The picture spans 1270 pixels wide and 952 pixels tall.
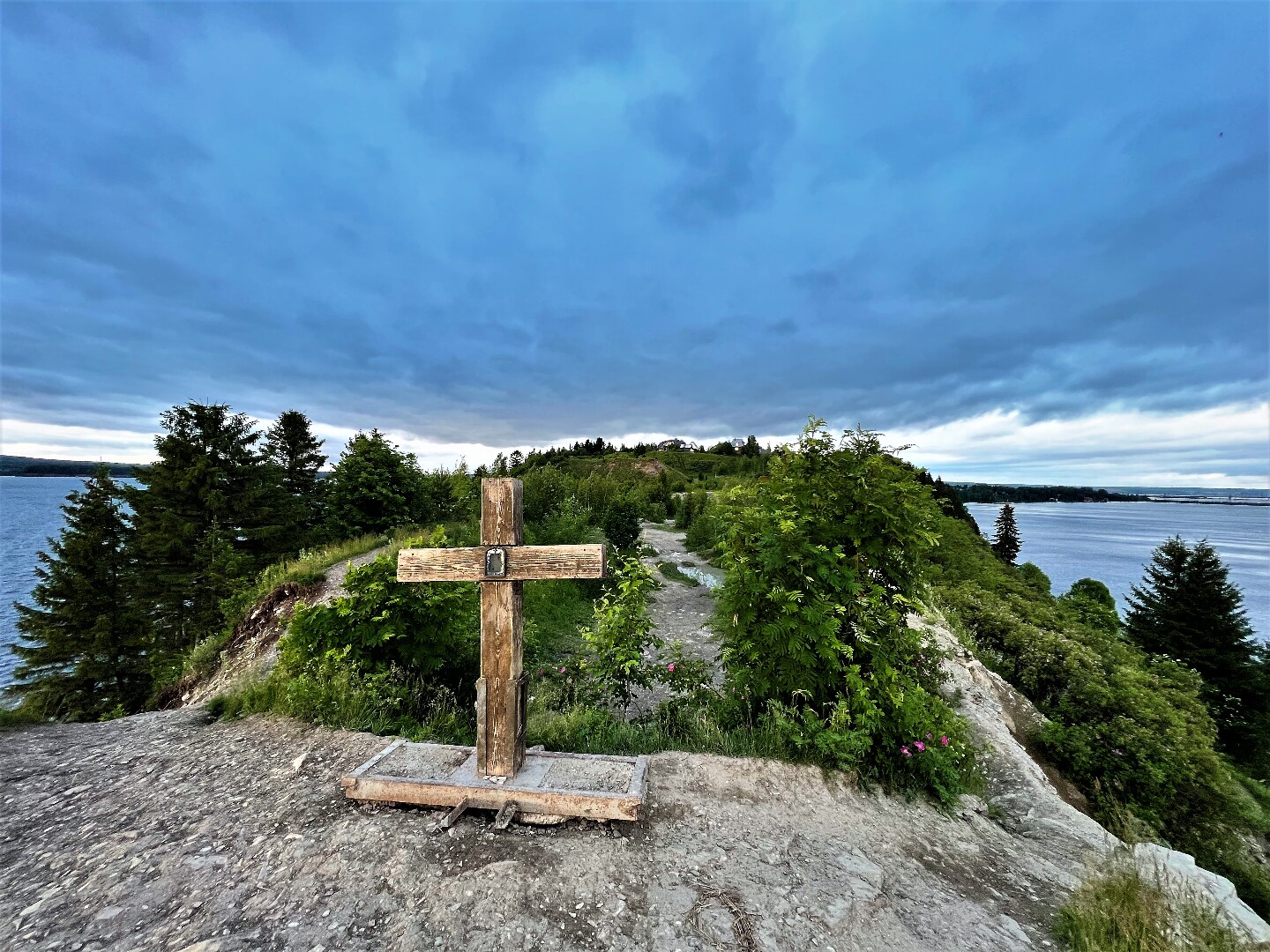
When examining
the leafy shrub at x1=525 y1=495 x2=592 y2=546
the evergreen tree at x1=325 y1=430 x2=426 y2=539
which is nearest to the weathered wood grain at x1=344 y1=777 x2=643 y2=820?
the leafy shrub at x1=525 y1=495 x2=592 y2=546

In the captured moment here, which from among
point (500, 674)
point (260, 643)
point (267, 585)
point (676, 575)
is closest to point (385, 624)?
point (500, 674)

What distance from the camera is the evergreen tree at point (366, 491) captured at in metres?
16.6

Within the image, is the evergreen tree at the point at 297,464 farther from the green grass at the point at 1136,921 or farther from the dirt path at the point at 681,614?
the green grass at the point at 1136,921

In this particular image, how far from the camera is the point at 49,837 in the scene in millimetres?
3525

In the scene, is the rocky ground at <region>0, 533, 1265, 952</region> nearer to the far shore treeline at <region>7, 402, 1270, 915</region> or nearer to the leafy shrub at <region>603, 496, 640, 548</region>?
the far shore treeline at <region>7, 402, 1270, 915</region>

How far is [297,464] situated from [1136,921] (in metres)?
A: 27.2

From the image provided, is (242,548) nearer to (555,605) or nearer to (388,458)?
(388,458)

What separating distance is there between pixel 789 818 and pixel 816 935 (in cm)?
115

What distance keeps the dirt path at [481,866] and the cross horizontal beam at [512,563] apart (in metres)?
1.69

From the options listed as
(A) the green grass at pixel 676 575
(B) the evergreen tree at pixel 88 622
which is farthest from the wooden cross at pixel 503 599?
(B) the evergreen tree at pixel 88 622

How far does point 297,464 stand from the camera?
2325 centimetres

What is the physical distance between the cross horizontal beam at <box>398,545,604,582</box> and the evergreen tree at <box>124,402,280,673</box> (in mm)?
15656

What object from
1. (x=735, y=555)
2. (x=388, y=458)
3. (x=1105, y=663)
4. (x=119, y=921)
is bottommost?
(x=1105, y=663)

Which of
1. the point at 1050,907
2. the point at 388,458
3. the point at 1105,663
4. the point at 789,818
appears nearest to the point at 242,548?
the point at 388,458
